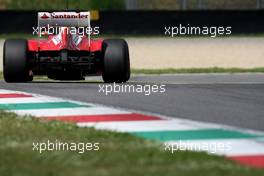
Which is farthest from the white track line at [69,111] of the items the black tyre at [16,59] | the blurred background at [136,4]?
the blurred background at [136,4]

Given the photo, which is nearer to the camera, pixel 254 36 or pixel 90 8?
pixel 254 36

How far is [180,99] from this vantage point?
1298cm

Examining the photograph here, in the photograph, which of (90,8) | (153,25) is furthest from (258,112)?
(90,8)

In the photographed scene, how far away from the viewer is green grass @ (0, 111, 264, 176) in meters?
7.01

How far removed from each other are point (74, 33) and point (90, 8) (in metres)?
23.4

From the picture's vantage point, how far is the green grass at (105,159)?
7.01m

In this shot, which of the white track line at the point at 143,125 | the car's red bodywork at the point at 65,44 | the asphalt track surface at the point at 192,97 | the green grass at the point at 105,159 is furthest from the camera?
the car's red bodywork at the point at 65,44

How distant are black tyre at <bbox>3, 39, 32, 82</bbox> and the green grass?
558 centimetres

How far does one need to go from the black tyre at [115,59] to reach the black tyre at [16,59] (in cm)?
125

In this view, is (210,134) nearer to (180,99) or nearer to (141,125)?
(141,125)

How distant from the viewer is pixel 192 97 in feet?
43.5

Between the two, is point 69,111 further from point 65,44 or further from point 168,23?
point 168,23

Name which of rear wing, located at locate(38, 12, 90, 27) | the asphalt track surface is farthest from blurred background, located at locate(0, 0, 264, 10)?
rear wing, located at locate(38, 12, 90, 27)

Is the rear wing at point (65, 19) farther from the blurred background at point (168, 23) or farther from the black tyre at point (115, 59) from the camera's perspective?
the blurred background at point (168, 23)
